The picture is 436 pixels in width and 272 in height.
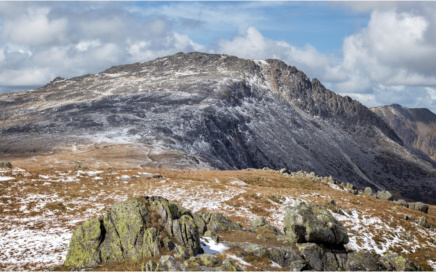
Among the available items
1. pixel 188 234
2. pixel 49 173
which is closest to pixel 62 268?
pixel 188 234

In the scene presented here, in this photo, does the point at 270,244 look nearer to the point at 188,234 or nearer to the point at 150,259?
the point at 188,234

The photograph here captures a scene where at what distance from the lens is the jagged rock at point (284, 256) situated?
79.7 ft

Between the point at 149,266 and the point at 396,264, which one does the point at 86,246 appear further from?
the point at 396,264

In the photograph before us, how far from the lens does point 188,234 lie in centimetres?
2389

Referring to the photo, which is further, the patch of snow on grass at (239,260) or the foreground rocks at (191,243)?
the patch of snow on grass at (239,260)

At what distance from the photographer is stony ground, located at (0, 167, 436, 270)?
26828 mm

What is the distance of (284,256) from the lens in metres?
24.9

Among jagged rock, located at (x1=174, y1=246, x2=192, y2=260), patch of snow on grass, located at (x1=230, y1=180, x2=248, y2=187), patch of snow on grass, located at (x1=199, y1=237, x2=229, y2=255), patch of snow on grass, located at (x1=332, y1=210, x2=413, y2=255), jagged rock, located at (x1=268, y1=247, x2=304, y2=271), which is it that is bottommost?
patch of snow on grass, located at (x1=332, y1=210, x2=413, y2=255)

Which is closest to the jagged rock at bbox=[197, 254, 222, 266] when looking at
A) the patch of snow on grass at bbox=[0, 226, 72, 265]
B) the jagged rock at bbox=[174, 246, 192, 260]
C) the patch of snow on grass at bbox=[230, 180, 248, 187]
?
the jagged rock at bbox=[174, 246, 192, 260]

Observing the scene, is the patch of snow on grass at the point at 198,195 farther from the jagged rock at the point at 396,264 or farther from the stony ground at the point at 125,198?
the jagged rock at the point at 396,264

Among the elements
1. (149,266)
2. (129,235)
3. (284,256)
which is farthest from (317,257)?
(129,235)

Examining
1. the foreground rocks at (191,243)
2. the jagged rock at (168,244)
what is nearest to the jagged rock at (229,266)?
the foreground rocks at (191,243)

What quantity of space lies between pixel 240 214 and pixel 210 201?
5.47 metres

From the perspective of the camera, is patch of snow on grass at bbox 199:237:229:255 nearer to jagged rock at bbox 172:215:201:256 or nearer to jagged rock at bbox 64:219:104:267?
jagged rock at bbox 172:215:201:256
